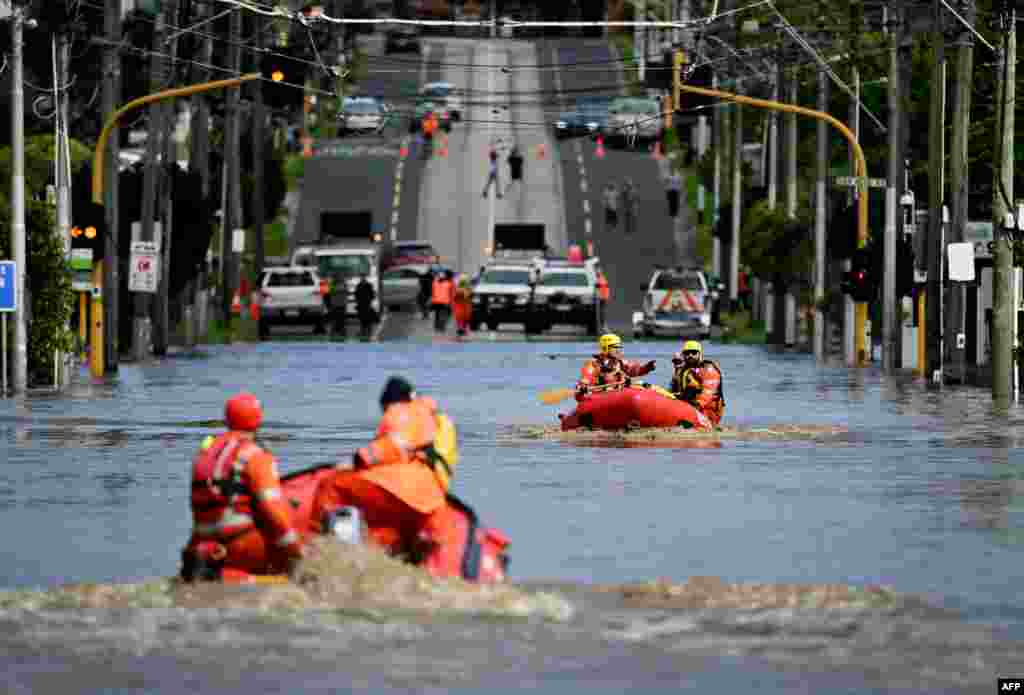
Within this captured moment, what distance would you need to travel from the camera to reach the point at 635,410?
35.5 m

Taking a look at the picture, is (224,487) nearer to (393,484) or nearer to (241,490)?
(241,490)

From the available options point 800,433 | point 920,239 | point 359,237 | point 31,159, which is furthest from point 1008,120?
point 359,237

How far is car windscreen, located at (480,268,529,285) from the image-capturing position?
8394 centimetres

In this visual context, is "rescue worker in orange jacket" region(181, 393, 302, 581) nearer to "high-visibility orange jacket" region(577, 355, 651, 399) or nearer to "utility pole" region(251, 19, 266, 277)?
"high-visibility orange jacket" region(577, 355, 651, 399)

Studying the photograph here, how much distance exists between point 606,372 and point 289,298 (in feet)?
160

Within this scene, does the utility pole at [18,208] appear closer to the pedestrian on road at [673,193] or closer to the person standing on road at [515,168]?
the person standing on road at [515,168]

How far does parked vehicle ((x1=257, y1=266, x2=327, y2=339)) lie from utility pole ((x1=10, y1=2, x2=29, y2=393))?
35762 millimetres

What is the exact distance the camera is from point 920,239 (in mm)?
63000

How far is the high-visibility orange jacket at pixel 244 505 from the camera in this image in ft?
58.4

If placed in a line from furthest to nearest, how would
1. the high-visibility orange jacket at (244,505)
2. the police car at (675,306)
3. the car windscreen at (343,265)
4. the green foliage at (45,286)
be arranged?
the car windscreen at (343,265)
the police car at (675,306)
the green foliage at (45,286)
the high-visibility orange jacket at (244,505)

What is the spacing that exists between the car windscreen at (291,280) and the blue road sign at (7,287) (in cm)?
3790

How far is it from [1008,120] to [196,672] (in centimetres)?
3018

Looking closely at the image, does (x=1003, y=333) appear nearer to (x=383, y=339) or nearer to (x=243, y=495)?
(x=243, y=495)

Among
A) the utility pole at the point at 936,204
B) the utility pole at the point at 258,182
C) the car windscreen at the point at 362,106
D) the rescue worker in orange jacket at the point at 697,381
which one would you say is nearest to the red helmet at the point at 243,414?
the rescue worker in orange jacket at the point at 697,381
